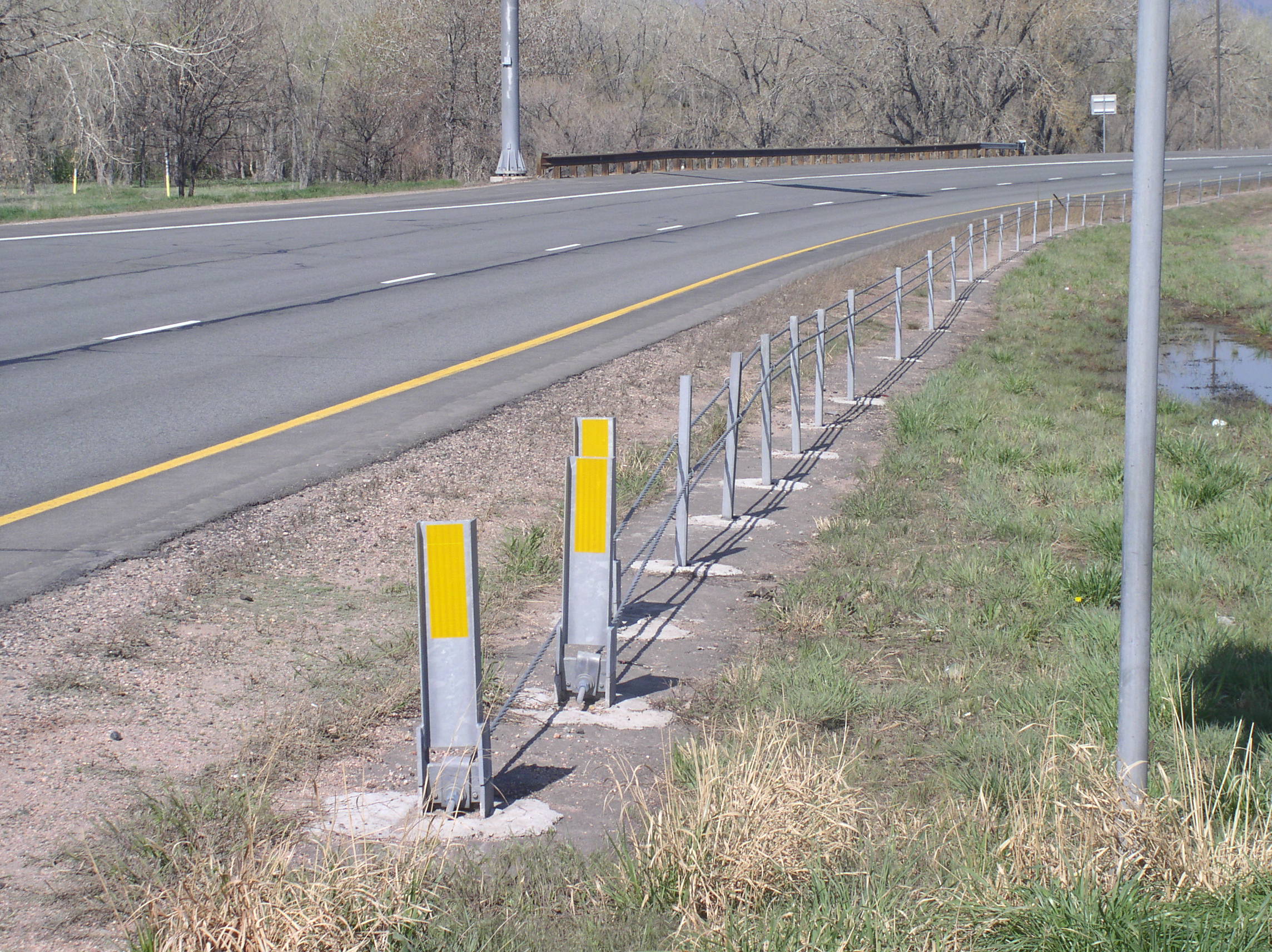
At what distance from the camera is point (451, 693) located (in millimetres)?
3980

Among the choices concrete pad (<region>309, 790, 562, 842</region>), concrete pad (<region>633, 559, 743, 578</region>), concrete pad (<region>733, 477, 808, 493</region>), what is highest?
concrete pad (<region>733, 477, 808, 493</region>)

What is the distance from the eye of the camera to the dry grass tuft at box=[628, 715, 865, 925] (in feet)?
11.0

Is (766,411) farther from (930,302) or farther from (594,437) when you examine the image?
(930,302)

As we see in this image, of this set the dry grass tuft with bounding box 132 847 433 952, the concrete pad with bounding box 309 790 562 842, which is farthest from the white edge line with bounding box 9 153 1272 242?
the dry grass tuft with bounding box 132 847 433 952

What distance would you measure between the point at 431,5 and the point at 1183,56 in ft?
174

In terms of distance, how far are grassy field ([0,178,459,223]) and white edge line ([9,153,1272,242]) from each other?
308 centimetres

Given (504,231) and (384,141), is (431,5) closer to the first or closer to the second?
(384,141)

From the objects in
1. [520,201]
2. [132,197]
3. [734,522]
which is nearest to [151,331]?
[734,522]

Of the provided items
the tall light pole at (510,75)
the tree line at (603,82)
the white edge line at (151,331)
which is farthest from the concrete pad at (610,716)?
the tree line at (603,82)

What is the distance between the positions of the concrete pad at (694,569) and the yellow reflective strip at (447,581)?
8.59 feet

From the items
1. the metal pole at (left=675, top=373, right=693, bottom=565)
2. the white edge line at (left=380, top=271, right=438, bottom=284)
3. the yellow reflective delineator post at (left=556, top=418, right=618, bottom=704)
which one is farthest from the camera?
the white edge line at (left=380, top=271, right=438, bottom=284)

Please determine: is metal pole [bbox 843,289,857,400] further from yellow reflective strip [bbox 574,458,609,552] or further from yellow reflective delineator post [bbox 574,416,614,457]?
yellow reflective strip [bbox 574,458,609,552]

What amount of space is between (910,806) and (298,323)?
10.6 metres

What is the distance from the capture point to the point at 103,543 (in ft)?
20.8
